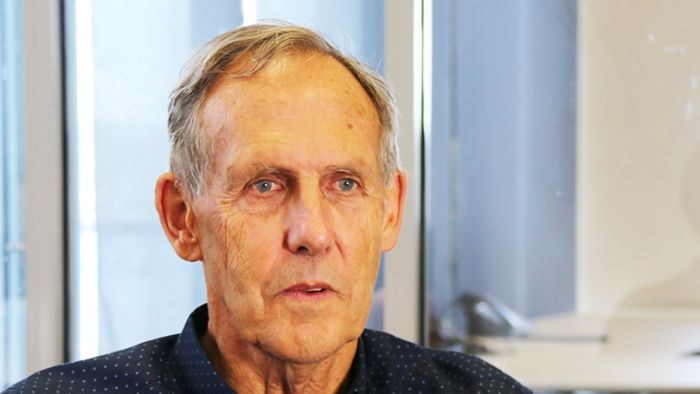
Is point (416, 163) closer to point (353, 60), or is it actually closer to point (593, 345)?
point (593, 345)

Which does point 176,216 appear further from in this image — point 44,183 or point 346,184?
point 44,183

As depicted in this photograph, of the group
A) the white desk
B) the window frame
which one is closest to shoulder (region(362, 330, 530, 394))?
the white desk

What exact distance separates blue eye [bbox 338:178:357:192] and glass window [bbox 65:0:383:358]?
1514 mm

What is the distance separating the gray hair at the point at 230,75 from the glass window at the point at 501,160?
1.23m

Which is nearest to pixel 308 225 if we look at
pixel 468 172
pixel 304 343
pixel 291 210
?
pixel 291 210

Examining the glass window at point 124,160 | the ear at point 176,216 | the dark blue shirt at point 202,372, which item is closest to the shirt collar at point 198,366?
the dark blue shirt at point 202,372

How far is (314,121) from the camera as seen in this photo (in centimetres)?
141

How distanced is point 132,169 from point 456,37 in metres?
0.95

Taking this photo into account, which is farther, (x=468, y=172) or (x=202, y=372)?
(x=468, y=172)

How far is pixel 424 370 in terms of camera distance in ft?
5.26

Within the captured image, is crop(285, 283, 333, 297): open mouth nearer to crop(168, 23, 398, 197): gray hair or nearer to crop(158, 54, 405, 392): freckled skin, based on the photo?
crop(158, 54, 405, 392): freckled skin

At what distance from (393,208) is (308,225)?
0.74 ft

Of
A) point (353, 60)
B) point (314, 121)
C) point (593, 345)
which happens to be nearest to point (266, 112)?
point (314, 121)

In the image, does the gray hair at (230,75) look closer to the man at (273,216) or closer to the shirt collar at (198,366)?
the man at (273,216)
